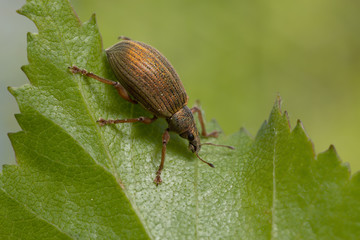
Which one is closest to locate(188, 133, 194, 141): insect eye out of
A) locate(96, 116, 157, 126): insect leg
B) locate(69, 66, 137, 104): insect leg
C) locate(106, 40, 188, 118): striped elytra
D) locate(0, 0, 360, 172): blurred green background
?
locate(106, 40, 188, 118): striped elytra

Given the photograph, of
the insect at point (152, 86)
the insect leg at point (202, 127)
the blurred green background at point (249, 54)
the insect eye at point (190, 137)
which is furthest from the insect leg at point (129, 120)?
the blurred green background at point (249, 54)

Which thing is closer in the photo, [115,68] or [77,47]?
[77,47]

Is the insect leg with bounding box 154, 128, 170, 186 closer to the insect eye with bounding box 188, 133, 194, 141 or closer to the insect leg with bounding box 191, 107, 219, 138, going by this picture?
the insect eye with bounding box 188, 133, 194, 141

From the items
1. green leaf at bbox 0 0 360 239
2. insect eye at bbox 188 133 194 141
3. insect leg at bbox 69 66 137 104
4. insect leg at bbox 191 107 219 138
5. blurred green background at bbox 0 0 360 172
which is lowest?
green leaf at bbox 0 0 360 239

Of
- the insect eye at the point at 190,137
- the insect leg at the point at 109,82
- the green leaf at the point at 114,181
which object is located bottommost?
the green leaf at the point at 114,181

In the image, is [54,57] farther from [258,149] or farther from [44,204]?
[258,149]

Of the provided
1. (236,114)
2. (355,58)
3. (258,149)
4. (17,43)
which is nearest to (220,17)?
(236,114)

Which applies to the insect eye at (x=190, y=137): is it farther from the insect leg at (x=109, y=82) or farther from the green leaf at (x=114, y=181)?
the green leaf at (x=114, y=181)
